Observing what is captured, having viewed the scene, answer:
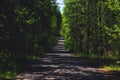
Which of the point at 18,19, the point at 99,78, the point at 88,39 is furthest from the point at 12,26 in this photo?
the point at 88,39

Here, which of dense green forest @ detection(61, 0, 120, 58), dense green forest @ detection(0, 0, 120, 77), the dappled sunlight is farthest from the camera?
dense green forest @ detection(61, 0, 120, 58)

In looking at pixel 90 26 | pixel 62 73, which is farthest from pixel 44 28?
pixel 62 73

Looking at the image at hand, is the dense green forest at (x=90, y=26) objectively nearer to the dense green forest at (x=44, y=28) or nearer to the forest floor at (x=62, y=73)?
the dense green forest at (x=44, y=28)

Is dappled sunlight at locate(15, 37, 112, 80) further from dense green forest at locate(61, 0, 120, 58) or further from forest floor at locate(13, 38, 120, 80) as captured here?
dense green forest at locate(61, 0, 120, 58)

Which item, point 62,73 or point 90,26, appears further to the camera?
Answer: point 90,26

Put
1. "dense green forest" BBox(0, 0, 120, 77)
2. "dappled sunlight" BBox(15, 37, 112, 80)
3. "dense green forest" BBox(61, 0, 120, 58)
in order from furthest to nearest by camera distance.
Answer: "dense green forest" BBox(61, 0, 120, 58), "dense green forest" BBox(0, 0, 120, 77), "dappled sunlight" BBox(15, 37, 112, 80)

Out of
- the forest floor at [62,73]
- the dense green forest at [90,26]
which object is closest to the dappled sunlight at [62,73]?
the forest floor at [62,73]

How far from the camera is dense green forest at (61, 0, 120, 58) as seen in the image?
34469 millimetres

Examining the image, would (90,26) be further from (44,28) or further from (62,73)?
(62,73)

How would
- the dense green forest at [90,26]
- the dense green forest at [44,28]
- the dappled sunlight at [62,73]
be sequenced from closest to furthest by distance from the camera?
1. the dappled sunlight at [62,73]
2. the dense green forest at [44,28]
3. the dense green forest at [90,26]

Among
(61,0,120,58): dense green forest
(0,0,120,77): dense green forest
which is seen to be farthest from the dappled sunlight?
(61,0,120,58): dense green forest

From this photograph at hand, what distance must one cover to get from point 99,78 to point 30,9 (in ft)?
41.1

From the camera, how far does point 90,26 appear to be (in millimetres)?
40031

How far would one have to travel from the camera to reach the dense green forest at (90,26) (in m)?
34.5
